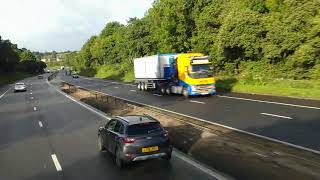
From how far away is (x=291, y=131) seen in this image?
18.0m

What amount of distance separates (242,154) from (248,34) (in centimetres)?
3440

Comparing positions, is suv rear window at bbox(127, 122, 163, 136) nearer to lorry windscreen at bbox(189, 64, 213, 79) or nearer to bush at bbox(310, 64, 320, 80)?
lorry windscreen at bbox(189, 64, 213, 79)

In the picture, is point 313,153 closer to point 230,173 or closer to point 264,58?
point 230,173

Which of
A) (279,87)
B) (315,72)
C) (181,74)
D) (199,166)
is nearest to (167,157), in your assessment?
(199,166)

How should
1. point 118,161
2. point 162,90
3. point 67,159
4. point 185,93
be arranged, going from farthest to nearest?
point 162,90, point 185,93, point 67,159, point 118,161

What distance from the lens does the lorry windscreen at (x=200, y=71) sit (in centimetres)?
3762

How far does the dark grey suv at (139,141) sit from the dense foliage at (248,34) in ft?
86.0

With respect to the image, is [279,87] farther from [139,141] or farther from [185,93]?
[139,141]

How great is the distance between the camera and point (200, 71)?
3781cm

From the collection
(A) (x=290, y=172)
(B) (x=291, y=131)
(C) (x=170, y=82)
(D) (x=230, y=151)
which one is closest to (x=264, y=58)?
(C) (x=170, y=82)

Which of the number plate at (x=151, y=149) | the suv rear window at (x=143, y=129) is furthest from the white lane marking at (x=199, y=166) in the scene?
the suv rear window at (x=143, y=129)

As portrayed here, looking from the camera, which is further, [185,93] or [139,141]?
[185,93]

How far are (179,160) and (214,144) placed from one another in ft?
7.32

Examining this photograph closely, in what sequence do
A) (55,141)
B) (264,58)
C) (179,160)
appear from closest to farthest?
(179,160) < (55,141) < (264,58)
